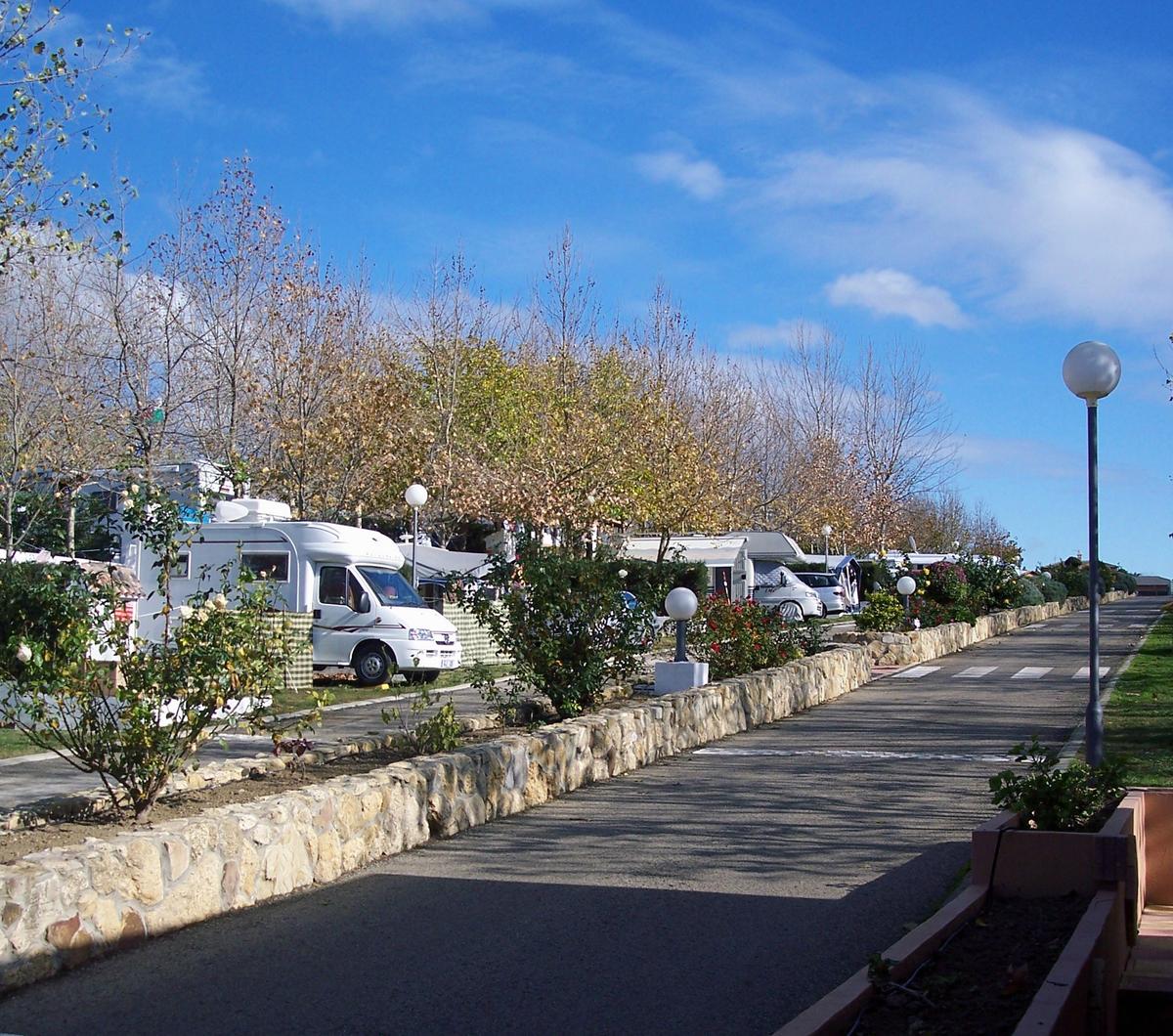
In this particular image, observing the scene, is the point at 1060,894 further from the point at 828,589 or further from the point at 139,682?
the point at 828,589

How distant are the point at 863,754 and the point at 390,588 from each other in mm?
10130

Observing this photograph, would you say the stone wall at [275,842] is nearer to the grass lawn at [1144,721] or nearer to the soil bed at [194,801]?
the soil bed at [194,801]

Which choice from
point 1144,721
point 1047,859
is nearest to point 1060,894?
point 1047,859

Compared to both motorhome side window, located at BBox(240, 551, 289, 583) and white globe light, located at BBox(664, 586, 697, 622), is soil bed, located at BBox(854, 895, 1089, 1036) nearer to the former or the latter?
white globe light, located at BBox(664, 586, 697, 622)

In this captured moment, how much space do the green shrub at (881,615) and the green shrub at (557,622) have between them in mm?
14426

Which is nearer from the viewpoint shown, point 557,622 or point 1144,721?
point 557,622

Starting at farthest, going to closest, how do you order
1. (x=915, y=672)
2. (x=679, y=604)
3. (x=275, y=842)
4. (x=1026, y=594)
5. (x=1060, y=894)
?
(x=1026, y=594) → (x=915, y=672) → (x=679, y=604) → (x=275, y=842) → (x=1060, y=894)

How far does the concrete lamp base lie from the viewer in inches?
620

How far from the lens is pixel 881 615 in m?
27.1

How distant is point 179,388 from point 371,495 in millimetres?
7748

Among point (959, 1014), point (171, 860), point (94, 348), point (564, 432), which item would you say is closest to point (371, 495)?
point (564, 432)

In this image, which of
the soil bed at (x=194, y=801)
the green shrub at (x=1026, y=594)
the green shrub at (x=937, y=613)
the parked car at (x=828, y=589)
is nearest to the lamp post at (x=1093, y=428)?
the soil bed at (x=194, y=801)

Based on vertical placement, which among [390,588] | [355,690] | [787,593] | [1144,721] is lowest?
[355,690]

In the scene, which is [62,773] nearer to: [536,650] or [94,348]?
[536,650]
